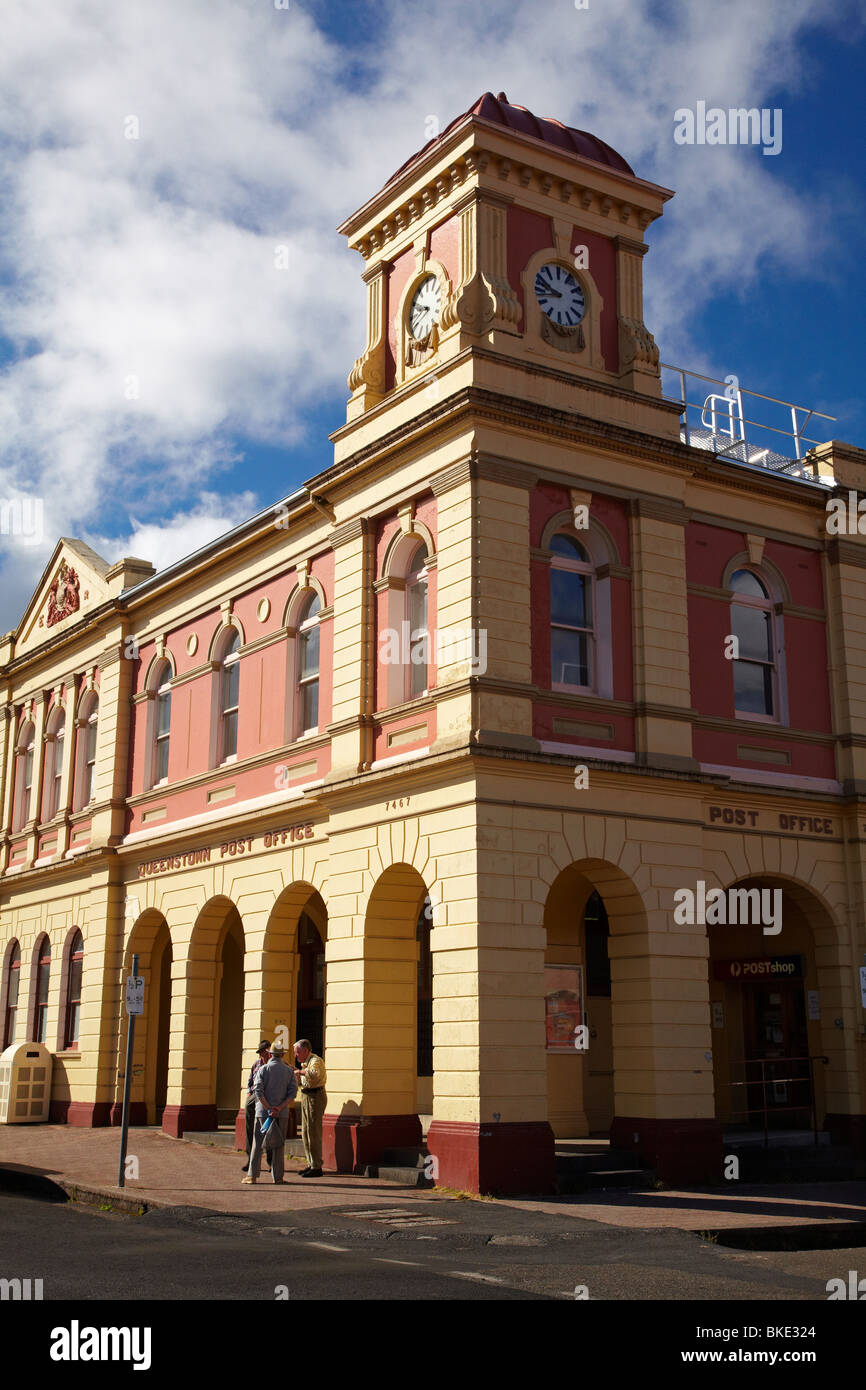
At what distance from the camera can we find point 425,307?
741 inches

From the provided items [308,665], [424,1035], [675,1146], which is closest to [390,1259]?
[675,1146]

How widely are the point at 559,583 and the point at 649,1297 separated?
10.2 metres

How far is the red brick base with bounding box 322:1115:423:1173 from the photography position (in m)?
17.2

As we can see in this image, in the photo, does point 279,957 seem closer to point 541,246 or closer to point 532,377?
point 532,377

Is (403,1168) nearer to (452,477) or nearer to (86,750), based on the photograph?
(452,477)

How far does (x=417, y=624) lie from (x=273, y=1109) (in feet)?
20.8

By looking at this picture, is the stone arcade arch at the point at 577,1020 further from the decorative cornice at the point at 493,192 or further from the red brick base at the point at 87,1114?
the red brick base at the point at 87,1114

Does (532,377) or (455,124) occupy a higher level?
(455,124)

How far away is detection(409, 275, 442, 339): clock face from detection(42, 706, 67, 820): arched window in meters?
14.6

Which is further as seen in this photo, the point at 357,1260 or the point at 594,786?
the point at 594,786

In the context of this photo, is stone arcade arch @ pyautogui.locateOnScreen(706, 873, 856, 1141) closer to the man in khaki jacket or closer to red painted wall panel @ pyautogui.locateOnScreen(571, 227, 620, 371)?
the man in khaki jacket

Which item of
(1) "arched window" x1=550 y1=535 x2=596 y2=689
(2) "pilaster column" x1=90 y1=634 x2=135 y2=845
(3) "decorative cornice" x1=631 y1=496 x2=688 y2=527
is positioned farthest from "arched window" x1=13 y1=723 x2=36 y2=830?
(3) "decorative cornice" x1=631 y1=496 x2=688 y2=527
